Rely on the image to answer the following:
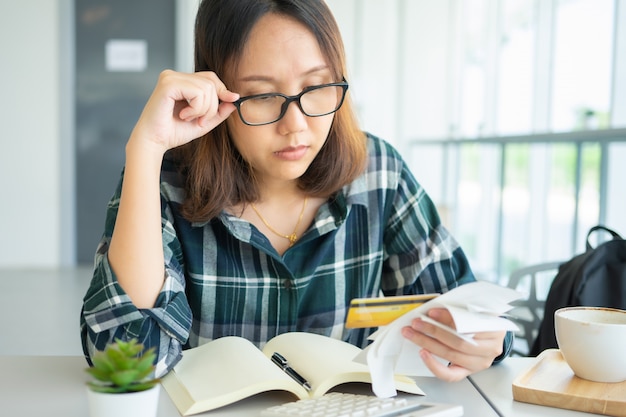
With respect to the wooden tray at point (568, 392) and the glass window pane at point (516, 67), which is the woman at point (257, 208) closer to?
the wooden tray at point (568, 392)

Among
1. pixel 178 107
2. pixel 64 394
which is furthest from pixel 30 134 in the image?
pixel 64 394

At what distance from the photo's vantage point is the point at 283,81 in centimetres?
126

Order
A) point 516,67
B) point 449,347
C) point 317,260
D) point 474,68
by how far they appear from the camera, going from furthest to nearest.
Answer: point 474,68 < point 516,67 < point 317,260 < point 449,347

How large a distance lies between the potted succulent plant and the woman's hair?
585mm

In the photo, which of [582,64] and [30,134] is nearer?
[582,64]

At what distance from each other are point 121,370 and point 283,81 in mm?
637

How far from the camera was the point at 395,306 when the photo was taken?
3.12 ft

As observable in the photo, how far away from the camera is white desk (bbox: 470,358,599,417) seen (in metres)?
0.95

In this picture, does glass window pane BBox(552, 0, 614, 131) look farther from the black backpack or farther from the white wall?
the white wall

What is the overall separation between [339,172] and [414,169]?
5256mm

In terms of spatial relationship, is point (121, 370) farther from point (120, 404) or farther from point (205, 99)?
point (205, 99)

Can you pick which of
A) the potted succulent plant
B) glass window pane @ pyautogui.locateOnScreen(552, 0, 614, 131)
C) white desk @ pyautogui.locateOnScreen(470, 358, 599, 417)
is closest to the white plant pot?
the potted succulent plant

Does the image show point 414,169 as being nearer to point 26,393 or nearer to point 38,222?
point 38,222

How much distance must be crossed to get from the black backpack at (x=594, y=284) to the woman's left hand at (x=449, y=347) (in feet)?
2.10
